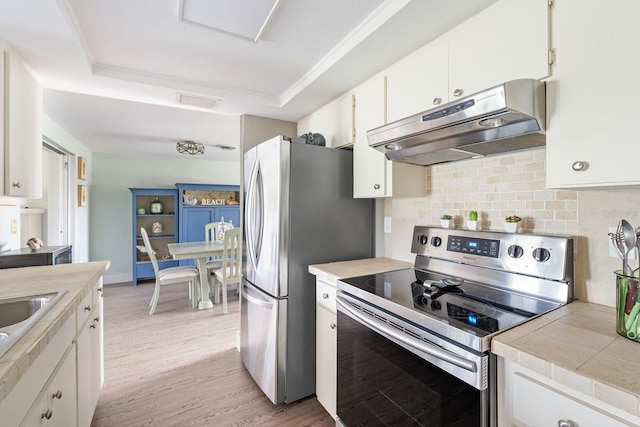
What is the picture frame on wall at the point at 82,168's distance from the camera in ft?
13.1

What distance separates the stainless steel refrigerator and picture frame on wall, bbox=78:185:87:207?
11.1ft

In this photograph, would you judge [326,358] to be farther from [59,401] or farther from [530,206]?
[530,206]

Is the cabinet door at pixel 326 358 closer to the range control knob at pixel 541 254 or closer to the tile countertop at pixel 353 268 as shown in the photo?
the tile countertop at pixel 353 268

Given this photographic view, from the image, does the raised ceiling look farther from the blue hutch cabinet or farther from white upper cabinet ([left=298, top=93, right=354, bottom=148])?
the blue hutch cabinet

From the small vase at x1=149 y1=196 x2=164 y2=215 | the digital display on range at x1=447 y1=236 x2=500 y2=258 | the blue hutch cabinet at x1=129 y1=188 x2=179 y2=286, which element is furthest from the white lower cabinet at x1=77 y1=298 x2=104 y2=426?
the small vase at x1=149 y1=196 x2=164 y2=215

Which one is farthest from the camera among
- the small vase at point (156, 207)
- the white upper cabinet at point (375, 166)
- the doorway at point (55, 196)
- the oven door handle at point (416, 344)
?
the small vase at point (156, 207)

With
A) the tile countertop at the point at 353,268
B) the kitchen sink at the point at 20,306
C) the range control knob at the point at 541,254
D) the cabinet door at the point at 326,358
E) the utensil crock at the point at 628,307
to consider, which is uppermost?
the range control knob at the point at 541,254

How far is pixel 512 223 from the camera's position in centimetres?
140

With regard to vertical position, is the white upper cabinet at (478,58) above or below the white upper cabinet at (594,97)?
above

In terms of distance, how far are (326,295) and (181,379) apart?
4.47 ft

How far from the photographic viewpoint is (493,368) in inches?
35.4

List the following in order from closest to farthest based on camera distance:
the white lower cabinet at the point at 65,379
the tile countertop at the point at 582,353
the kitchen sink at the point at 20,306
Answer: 1. the tile countertop at the point at 582,353
2. the white lower cabinet at the point at 65,379
3. the kitchen sink at the point at 20,306

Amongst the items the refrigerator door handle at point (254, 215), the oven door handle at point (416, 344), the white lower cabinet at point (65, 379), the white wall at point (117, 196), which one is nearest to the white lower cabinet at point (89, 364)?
the white lower cabinet at point (65, 379)

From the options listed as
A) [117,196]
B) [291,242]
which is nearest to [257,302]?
[291,242]
